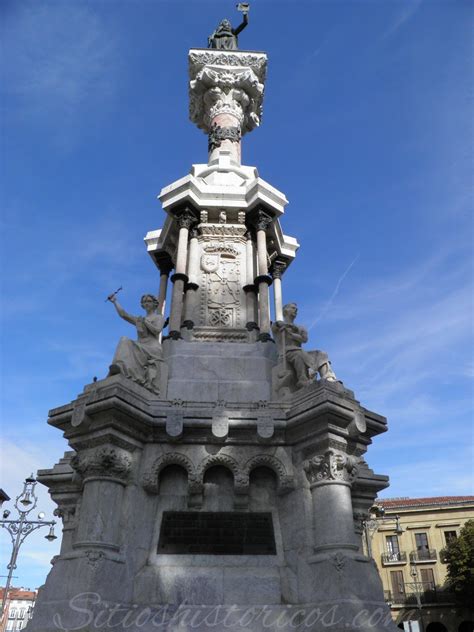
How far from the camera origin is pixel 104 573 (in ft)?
24.0

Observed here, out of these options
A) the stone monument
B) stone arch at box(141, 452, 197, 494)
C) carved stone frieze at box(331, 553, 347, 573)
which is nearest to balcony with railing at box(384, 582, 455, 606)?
the stone monument

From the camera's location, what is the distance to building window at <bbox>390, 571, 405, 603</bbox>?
44.8 meters

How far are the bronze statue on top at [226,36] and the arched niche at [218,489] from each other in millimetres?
16469

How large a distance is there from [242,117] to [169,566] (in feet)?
46.6

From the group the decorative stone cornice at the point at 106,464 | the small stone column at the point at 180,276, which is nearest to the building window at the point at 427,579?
the small stone column at the point at 180,276

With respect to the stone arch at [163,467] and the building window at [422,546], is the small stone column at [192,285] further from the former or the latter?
the building window at [422,546]

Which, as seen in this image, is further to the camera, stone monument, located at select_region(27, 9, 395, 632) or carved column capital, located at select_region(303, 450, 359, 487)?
carved column capital, located at select_region(303, 450, 359, 487)

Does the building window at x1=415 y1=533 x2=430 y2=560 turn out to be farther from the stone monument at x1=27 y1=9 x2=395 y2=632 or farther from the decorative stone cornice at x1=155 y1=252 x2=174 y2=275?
the stone monument at x1=27 y1=9 x2=395 y2=632

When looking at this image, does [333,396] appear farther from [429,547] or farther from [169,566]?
[429,547]

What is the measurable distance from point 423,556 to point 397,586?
11.1 ft

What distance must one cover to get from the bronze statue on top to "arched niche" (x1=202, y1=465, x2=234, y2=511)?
54.0ft

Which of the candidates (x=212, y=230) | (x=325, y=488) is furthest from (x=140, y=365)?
(x=212, y=230)

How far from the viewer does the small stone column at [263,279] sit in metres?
12.2

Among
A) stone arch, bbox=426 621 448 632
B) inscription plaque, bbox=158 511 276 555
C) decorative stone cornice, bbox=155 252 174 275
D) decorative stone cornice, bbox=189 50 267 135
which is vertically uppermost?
decorative stone cornice, bbox=189 50 267 135
